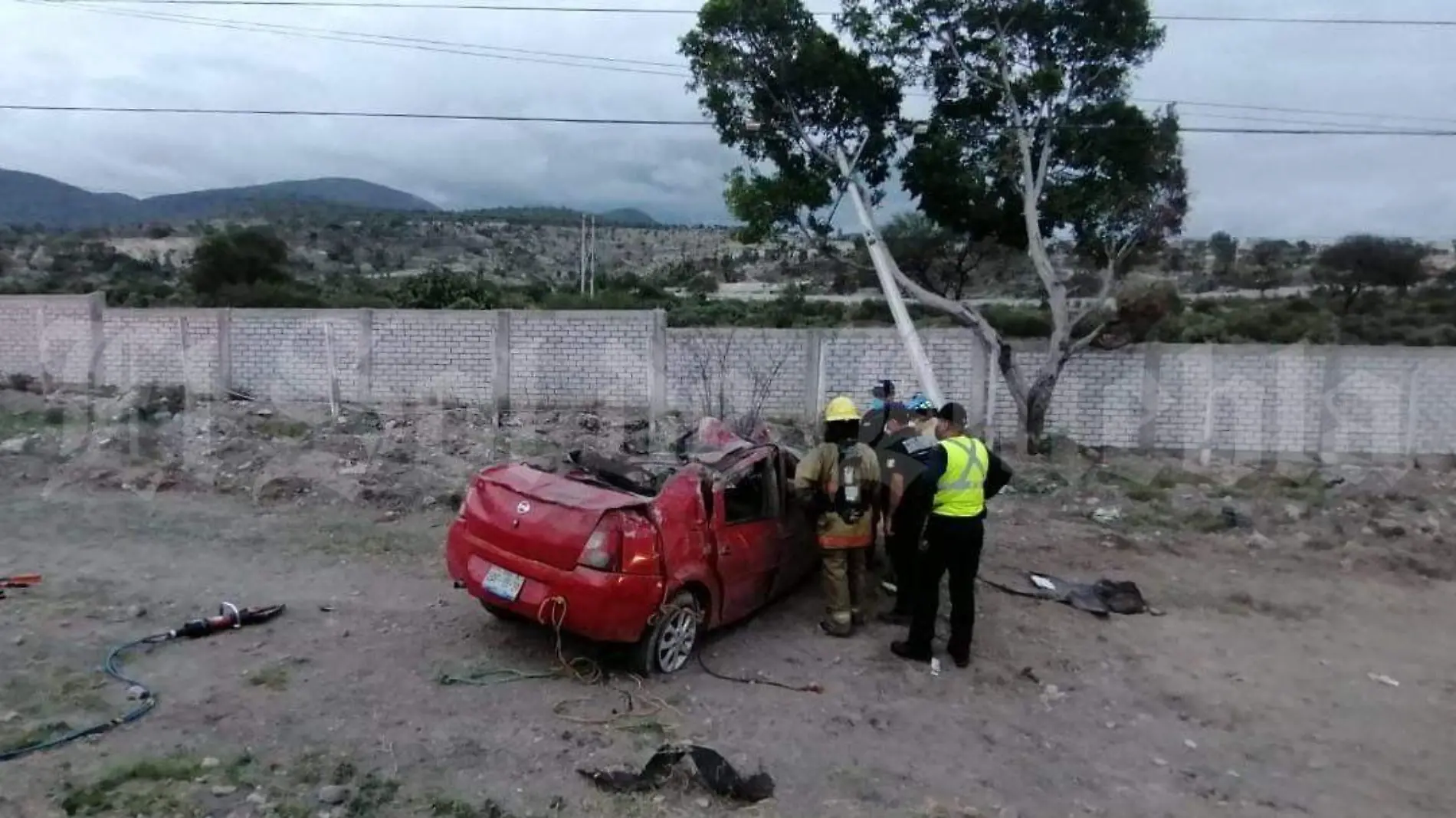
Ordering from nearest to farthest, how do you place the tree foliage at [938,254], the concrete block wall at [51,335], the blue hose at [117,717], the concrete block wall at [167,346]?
the blue hose at [117,717] < the concrete block wall at [167,346] < the concrete block wall at [51,335] < the tree foliage at [938,254]

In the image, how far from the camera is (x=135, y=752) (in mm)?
4621

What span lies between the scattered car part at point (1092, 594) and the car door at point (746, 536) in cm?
231

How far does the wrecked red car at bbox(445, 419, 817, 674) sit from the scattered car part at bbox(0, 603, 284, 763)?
62.5 inches

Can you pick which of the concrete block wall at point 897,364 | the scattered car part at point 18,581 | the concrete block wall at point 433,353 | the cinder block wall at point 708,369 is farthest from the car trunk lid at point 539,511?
the concrete block wall at point 433,353

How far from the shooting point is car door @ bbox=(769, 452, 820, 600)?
6.80 metres

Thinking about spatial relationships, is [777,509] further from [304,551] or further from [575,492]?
[304,551]

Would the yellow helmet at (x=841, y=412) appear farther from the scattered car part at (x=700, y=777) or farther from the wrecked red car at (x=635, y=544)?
the scattered car part at (x=700, y=777)

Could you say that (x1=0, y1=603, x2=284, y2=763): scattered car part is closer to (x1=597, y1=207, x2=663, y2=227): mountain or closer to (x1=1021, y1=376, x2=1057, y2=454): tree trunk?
(x1=1021, y1=376, x2=1057, y2=454): tree trunk

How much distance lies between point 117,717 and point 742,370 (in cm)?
1080

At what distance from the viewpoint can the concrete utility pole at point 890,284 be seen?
13250mm

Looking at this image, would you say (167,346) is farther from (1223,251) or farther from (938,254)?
(1223,251)

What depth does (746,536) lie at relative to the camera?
251 inches

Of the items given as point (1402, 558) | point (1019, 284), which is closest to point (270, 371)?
point (1402, 558)

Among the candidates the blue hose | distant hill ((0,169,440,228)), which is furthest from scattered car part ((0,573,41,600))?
distant hill ((0,169,440,228))
